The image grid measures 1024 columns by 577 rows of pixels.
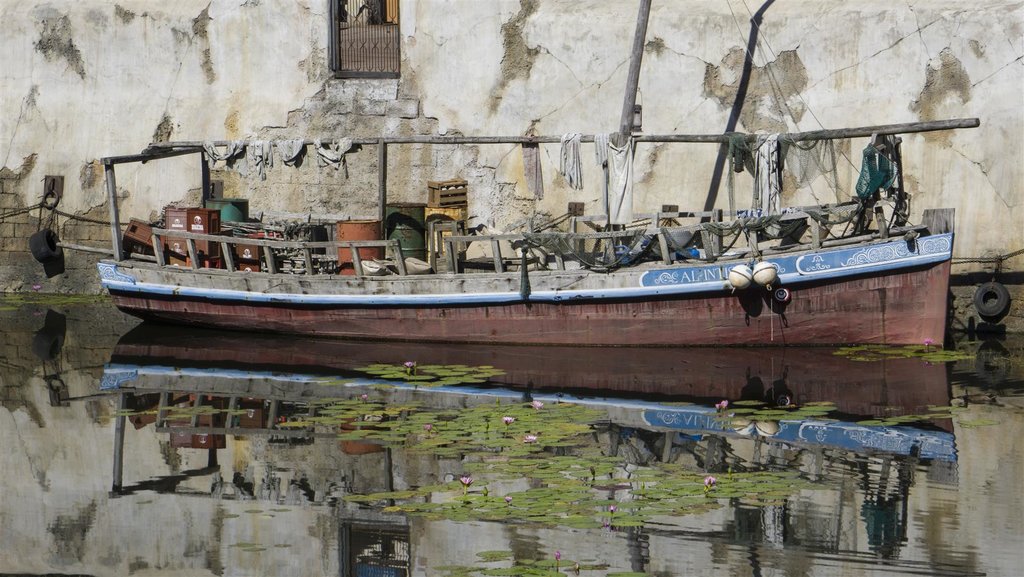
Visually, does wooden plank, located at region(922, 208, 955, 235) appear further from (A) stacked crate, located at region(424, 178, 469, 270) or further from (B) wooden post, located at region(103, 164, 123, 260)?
(B) wooden post, located at region(103, 164, 123, 260)

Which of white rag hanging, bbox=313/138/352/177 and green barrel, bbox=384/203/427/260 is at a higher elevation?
white rag hanging, bbox=313/138/352/177

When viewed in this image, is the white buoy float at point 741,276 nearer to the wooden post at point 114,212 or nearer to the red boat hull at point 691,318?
the red boat hull at point 691,318

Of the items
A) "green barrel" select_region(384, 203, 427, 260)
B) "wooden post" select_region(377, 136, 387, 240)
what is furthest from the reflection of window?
"green barrel" select_region(384, 203, 427, 260)

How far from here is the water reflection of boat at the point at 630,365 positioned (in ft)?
40.0

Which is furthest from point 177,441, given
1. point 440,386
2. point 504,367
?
point 504,367

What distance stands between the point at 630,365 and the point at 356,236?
3.50 m

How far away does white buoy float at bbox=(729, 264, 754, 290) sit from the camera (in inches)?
535

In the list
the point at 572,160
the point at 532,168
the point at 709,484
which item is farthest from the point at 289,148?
the point at 709,484

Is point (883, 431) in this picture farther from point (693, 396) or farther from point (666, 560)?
point (666, 560)

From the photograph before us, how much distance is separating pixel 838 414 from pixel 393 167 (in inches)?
307

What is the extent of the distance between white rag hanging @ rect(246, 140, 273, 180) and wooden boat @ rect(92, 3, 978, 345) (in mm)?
1187

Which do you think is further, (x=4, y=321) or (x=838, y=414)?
(x=4, y=321)

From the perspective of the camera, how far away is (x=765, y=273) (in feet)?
44.4

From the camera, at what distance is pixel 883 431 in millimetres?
10797
